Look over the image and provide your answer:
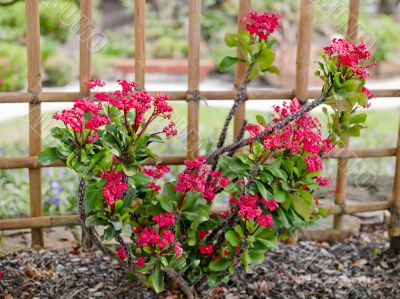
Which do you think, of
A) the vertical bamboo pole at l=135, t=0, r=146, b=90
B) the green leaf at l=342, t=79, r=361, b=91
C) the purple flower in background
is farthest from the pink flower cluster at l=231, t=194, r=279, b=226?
the purple flower in background

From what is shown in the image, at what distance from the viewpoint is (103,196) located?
1.62 m

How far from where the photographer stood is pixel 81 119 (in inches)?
59.7

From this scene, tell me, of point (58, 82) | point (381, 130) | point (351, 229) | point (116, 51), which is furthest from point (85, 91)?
point (116, 51)

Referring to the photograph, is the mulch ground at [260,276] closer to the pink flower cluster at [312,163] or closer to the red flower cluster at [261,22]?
the pink flower cluster at [312,163]

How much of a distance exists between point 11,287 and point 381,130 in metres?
4.04

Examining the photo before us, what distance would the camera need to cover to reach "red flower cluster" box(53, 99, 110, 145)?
146 centimetres

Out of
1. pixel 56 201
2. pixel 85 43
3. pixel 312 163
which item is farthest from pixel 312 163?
pixel 56 201

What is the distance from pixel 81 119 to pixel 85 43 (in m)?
0.59

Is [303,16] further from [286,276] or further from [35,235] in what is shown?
[35,235]

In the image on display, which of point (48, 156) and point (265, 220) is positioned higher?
point (48, 156)

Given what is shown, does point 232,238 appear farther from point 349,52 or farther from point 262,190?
point 349,52

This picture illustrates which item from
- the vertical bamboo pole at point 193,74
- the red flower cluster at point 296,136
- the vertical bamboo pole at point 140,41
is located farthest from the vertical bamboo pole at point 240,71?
the red flower cluster at point 296,136

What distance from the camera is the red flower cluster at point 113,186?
1.56 m

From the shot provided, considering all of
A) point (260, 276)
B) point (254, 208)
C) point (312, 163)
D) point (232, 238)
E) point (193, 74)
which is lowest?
point (260, 276)
